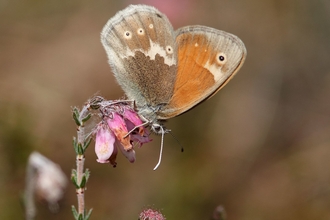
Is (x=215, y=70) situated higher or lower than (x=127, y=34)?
lower

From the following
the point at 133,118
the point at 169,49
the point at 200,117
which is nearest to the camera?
the point at 133,118

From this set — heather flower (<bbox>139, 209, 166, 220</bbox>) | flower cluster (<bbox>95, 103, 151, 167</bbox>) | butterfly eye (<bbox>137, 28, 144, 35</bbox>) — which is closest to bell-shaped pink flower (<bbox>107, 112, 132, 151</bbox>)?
flower cluster (<bbox>95, 103, 151, 167</bbox>)

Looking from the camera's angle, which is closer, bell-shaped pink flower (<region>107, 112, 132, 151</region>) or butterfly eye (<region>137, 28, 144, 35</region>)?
bell-shaped pink flower (<region>107, 112, 132, 151</region>)

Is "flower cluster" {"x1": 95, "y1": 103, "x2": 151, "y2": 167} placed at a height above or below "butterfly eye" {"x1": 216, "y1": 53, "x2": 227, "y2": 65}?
below

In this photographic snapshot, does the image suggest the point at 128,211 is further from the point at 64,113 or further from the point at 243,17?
the point at 243,17

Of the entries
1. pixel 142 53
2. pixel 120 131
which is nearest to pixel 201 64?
pixel 142 53

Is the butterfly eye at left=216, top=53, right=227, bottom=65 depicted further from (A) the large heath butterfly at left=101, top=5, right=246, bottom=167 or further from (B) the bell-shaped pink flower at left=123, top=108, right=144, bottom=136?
(B) the bell-shaped pink flower at left=123, top=108, right=144, bottom=136

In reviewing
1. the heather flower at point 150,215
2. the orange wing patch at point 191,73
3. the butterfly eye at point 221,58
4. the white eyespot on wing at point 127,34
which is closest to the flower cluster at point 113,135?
the heather flower at point 150,215

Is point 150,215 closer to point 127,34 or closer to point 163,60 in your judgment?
point 163,60
